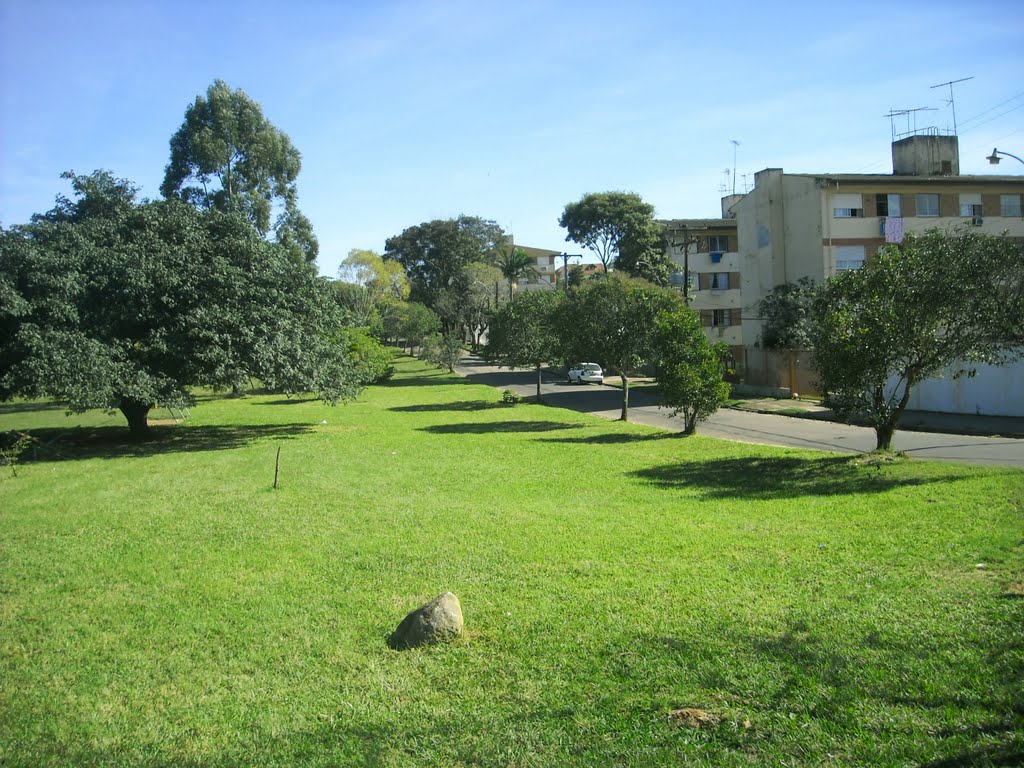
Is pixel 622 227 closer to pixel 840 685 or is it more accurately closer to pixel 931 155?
pixel 931 155

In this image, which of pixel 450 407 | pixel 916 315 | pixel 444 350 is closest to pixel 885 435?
pixel 916 315

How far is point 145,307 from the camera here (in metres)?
21.2

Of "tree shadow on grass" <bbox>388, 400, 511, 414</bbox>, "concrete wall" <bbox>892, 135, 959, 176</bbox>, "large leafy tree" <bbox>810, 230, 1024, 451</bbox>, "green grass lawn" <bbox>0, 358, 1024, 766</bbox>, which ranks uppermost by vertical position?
"concrete wall" <bbox>892, 135, 959, 176</bbox>

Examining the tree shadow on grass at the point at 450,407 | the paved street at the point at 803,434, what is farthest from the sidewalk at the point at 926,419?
the tree shadow on grass at the point at 450,407

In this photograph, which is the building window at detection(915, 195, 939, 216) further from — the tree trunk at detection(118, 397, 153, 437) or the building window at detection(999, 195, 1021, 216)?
the tree trunk at detection(118, 397, 153, 437)

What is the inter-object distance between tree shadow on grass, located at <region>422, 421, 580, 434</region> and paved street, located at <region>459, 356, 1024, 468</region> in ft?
11.5

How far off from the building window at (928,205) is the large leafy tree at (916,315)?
25729 mm

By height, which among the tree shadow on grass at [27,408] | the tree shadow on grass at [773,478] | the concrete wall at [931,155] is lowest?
the tree shadow on grass at [773,478]

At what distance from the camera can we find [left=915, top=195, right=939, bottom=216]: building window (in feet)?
124

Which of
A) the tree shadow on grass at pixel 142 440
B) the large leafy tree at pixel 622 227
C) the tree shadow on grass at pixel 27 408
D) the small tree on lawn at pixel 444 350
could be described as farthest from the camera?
the large leafy tree at pixel 622 227

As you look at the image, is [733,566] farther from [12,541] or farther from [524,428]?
[524,428]

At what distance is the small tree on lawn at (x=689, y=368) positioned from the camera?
22.5 m

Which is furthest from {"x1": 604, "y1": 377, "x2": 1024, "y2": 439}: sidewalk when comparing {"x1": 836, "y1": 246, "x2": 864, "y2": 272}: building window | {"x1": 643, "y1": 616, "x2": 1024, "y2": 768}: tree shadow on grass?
{"x1": 643, "y1": 616, "x2": 1024, "y2": 768}: tree shadow on grass

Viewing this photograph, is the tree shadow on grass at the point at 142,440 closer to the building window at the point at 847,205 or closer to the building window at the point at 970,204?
the building window at the point at 847,205
